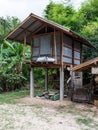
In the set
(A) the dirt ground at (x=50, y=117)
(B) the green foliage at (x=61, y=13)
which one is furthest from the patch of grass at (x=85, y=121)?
(B) the green foliage at (x=61, y=13)

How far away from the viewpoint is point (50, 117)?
8.29 m

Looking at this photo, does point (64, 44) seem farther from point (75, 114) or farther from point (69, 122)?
point (69, 122)

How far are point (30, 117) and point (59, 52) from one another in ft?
17.4

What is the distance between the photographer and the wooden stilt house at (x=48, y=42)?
39.2 feet

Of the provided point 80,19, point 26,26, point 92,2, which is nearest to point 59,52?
point 26,26

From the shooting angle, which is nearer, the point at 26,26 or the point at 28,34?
the point at 26,26

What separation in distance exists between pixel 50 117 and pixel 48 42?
5.71m

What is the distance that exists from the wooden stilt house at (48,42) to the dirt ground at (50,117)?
2.23 m

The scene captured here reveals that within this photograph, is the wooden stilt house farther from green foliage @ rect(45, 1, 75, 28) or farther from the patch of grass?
green foliage @ rect(45, 1, 75, 28)

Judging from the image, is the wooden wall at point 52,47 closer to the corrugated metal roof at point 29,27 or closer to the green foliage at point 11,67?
the corrugated metal roof at point 29,27

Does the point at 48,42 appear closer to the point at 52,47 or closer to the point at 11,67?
the point at 52,47

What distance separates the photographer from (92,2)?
880 inches

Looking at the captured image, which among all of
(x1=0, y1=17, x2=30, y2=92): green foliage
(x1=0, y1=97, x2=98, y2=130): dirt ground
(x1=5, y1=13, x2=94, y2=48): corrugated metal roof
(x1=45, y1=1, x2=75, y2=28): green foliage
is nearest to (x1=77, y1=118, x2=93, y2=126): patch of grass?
(x1=0, y1=97, x2=98, y2=130): dirt ground

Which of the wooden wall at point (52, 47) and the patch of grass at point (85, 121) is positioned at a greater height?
the wooden wall at point (52, 47)
